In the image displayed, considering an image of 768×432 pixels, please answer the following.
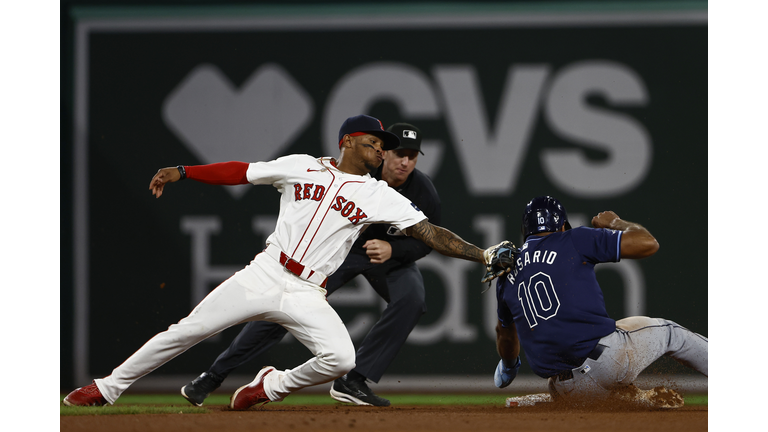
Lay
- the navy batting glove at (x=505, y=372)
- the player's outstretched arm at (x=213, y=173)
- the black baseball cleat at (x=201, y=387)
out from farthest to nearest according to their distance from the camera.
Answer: the navy batting glove at (x=505, y=372) < the black baseball cleat at (x=201, y=387) < the player's outstretched arm at (x=213, y=173)

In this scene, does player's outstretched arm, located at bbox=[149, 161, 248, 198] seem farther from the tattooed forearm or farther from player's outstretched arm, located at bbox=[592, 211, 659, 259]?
player's outstretched arm, located at bbox=[592, 211, 659, 259]

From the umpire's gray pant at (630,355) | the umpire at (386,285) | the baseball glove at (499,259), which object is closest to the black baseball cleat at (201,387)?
the umpire at (386,285)

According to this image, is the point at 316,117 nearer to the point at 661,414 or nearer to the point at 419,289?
the point at 419,289

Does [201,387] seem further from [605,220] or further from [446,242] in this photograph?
[605,220]

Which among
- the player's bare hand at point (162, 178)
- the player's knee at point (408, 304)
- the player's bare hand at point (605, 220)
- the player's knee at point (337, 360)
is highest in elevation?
the player's bare hand at point (162, 178)

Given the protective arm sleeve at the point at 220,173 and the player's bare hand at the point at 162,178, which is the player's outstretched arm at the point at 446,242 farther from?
the player's bare hand at the point at 162,178

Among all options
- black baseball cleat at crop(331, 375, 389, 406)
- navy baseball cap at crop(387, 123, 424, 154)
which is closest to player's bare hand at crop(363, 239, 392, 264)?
navy baseball cap at crop(387, 123, 424, 154)

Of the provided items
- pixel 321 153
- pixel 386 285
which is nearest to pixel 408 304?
pixel 386 285

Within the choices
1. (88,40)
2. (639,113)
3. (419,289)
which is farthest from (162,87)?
(639,113)
